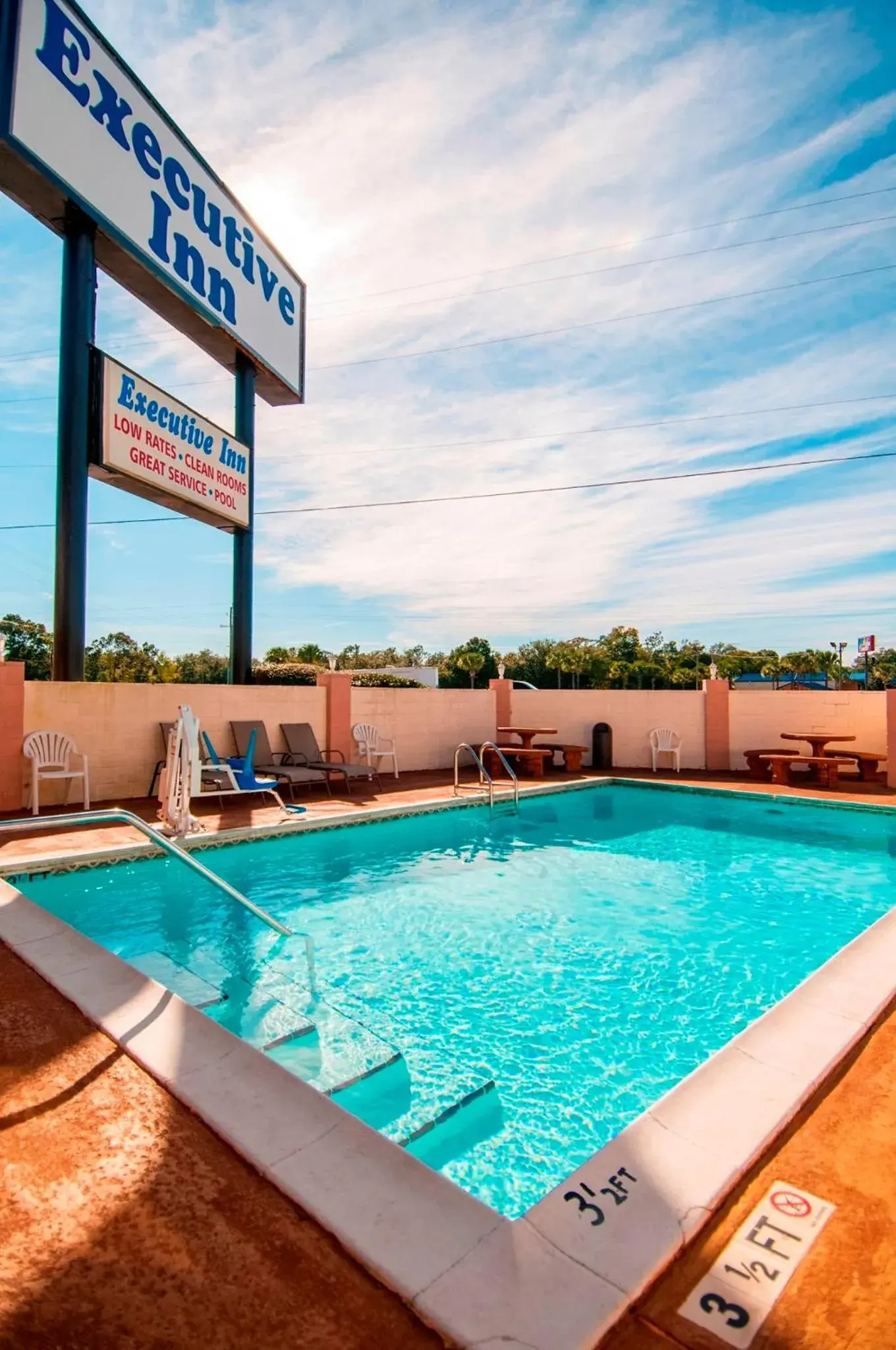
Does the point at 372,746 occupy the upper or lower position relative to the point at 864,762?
upper

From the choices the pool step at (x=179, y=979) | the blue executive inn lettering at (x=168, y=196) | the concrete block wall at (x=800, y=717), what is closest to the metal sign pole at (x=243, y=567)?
the blue executive inn lettering at (x=168, y=196)

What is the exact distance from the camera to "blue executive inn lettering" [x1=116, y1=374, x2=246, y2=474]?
863 centimetres

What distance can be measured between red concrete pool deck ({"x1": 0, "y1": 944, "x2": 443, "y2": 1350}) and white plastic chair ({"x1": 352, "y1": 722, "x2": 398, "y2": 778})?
853cm

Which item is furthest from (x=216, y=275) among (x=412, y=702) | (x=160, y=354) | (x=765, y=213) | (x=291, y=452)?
(x=765, y=213)

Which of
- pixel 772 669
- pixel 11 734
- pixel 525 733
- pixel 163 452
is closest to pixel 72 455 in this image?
pixel 163 452

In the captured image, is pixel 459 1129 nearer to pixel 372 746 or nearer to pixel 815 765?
pixel 372 746

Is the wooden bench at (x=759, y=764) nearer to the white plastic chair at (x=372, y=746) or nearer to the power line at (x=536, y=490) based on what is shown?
the white plastic chair at (x=372, y=746)

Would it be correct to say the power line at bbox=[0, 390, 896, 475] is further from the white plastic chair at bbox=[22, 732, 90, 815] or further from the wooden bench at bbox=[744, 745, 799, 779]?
the wooden bench at bbox=[744, 745, 799, 779]

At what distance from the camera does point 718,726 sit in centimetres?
1241

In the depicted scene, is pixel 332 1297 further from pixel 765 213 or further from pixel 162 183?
pixel 765 213

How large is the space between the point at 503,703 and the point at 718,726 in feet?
12.7

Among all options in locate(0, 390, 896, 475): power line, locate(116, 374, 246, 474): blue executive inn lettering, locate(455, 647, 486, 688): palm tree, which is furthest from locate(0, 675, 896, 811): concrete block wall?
locate(455, 647, 486, 688): palm tree

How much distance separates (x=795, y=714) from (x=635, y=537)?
7564mm

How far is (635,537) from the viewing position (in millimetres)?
18172
